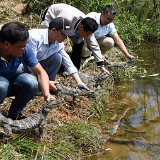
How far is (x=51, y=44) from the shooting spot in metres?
3.98

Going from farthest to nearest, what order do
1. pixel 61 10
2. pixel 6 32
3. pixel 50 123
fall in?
1. pixel 61 10
2. pixel 50 123
3. pixel 6 32

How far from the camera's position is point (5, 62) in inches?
120

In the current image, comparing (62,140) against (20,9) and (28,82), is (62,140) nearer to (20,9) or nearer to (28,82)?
(28,82)

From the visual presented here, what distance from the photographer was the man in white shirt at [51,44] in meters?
3.69

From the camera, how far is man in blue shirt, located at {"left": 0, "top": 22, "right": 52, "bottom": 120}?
2832mm

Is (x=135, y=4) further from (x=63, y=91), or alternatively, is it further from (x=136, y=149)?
(x=136, y=149)

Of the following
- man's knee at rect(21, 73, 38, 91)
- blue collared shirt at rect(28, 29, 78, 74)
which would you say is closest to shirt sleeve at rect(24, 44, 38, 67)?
man's knee at rect(21, 73, 38, 91)

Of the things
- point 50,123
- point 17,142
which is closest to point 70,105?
point 50,123

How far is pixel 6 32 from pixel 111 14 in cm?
306

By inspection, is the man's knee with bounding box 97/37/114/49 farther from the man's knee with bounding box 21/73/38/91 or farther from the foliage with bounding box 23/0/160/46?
the man's knee with bounding box 21/73/38/91

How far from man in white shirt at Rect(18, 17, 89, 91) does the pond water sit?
105 cm

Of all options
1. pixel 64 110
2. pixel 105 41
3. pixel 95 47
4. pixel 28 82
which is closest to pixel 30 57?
pixel 28 82

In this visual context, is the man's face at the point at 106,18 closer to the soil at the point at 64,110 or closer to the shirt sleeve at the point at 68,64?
the soil at the point at 64,110

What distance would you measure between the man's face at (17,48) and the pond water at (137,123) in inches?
64.3
